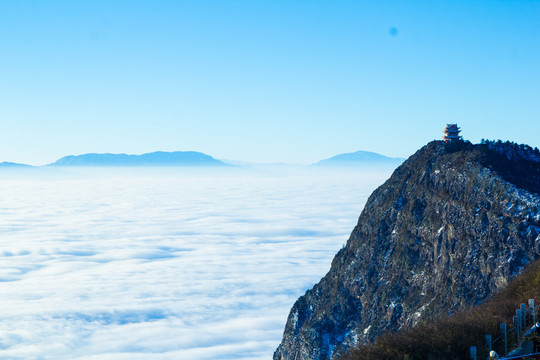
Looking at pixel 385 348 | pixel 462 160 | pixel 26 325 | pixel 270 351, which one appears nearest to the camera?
pixel 385 348

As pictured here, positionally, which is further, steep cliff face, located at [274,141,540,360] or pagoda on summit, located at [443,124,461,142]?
pagoda on summit, located at [443,124,461,142]

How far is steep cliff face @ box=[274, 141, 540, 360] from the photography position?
50.6 meters

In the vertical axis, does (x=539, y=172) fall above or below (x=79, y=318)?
above

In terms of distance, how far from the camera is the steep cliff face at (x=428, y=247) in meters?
50.6

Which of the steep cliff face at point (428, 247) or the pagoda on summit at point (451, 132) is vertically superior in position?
the pagoda on summit at point (451, 132)

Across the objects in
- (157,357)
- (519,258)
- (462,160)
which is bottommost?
(157,357)

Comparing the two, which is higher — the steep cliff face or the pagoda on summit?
the pagoda on summit

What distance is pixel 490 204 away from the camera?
5412cm

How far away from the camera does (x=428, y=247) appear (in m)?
61.2

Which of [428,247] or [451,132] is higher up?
[451,132]

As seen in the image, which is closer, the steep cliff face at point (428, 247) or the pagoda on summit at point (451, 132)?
the steep cliff face at point (428, 247)

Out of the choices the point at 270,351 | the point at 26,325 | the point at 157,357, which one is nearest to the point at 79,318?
the point at 26,325

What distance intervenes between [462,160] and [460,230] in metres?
10.4

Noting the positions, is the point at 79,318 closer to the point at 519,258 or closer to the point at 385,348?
the point at 519,258
